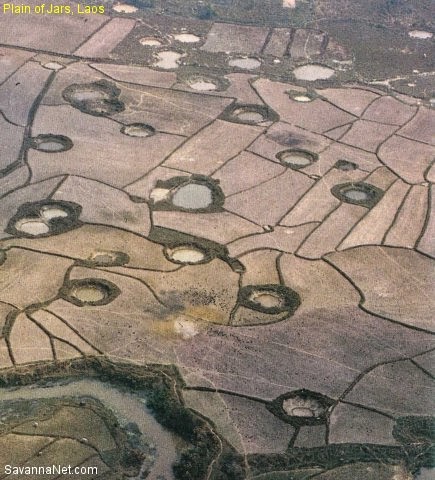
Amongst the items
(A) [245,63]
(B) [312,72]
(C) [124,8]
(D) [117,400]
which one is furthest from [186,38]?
(D) [117,400]

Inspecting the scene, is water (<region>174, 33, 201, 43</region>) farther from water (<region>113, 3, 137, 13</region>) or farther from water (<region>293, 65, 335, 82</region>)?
water (<region>293, 65, 335, 82</region>)

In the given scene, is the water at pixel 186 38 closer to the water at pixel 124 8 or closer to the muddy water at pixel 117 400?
the water at pixel 124 8

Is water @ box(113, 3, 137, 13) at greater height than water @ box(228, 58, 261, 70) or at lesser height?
greater

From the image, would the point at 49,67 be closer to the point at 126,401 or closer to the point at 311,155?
the point at 311,155

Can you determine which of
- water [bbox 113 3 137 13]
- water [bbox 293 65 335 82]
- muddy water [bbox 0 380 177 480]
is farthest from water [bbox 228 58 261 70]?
muddy water [bbox 0 380 177 480]

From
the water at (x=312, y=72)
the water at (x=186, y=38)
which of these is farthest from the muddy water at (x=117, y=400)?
the water at (x=186, y=38)

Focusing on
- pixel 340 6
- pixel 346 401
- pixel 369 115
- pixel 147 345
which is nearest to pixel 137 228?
pixel 147 345

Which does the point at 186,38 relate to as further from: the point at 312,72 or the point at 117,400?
the point at 117,400

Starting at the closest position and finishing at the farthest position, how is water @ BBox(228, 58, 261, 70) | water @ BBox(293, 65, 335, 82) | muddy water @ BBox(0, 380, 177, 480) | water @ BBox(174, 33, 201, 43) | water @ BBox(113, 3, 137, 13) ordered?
muddy water @ BBox(0, 380, 177, 480) → water @ BBox(293, 65, 335, 82) → water @ BBox(228, 58, 261, 70) → water @ BBox(174, 33, 201, 43) → water @ BBox(113, 3, 137, 13)

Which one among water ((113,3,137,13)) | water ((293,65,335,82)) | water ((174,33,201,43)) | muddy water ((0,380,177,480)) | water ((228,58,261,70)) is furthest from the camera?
water ((113,3,137,13))
